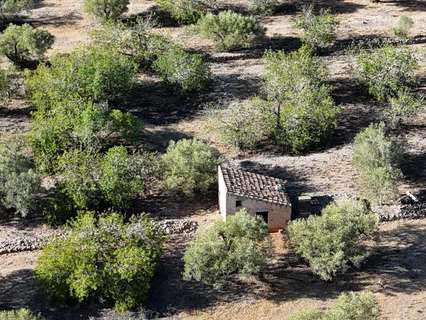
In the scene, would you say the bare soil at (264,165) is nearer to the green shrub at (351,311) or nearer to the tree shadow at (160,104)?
the tree shadow at (160,104)

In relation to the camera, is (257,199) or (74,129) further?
(74,129)

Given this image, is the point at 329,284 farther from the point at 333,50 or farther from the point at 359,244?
the point at 333,50

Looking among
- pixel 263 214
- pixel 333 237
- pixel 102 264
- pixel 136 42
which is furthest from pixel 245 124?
pixel 102 264

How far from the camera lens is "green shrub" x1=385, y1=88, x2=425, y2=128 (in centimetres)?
5081

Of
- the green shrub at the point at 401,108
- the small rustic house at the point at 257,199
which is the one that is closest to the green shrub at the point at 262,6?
the green shrub at the point at 401,108

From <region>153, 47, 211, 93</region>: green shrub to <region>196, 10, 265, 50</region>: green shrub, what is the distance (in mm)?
6749

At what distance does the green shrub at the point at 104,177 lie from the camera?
43656 mm

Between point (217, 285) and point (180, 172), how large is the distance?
30.2 ft

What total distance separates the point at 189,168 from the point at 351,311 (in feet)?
48.4

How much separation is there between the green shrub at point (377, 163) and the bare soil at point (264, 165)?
1.44m

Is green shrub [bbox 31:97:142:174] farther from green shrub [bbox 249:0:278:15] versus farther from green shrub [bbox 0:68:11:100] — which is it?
green shrub [bbox 249:0:278:15]

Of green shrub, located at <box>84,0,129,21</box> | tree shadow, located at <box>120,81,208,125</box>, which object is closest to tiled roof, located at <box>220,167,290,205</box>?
tree shadow, located at <box>120,81,208,125</box>

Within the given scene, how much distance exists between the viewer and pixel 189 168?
45000 millimetres

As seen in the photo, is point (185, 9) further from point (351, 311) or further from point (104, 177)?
point (351, 311)
